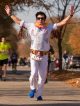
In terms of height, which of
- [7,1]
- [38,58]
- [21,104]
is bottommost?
[21,104]

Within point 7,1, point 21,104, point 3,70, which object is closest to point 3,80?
point 3,70

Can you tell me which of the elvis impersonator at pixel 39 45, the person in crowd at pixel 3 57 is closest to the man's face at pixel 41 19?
the elvis impersonator at pixel 39 45

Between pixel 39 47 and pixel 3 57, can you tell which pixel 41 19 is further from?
pixel 3 57

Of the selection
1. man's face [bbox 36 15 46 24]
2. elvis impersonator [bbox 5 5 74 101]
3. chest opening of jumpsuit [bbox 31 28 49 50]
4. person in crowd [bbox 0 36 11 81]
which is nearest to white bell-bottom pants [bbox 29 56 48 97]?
elvis impersonator [bbox 5 5 74 101]

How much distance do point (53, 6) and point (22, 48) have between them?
10980 cm

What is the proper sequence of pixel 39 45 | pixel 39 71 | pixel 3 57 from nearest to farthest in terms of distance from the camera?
1. pixel 39 45
2. pixel 39 71
3. pixel 3 57

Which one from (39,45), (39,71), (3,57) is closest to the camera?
(39,45)

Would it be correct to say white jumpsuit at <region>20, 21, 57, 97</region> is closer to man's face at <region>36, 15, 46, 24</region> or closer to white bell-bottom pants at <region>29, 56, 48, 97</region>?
white bell-bottom pants at <region>29, 56, 48, 97</region>

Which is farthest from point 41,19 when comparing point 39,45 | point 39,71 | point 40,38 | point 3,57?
point 3,57

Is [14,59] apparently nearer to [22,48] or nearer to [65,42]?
[65,42]

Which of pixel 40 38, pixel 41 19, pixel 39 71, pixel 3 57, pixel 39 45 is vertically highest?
pixel 41 19

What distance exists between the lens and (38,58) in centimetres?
1212

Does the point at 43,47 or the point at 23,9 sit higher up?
the point at 23,9

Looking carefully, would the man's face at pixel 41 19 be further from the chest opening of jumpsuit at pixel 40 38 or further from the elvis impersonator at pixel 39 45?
the chest opening of jumpsuit at pixel 40 38
